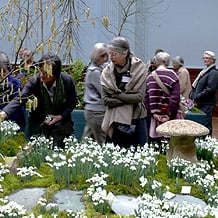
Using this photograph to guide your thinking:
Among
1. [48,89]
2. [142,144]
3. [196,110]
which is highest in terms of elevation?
[48,89]

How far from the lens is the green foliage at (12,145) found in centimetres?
600

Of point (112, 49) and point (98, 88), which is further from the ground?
point (112, 49)

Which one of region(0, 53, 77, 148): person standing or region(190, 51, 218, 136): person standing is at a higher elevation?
region(0, 53, 77, 148): person standing

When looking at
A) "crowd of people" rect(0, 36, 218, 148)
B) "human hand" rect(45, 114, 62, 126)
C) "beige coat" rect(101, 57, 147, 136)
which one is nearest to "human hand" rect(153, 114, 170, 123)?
"crowd of people" rect(0, 36, 218, 148)

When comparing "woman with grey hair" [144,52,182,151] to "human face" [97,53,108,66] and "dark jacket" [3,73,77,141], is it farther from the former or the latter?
"dark jacket" [3,73,77,141]

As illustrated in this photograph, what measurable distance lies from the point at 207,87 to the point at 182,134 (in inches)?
171

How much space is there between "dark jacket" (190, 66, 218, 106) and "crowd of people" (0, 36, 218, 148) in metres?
2.69

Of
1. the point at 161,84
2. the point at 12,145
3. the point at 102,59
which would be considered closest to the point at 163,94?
the point at 161,84

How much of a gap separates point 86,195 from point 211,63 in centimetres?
574

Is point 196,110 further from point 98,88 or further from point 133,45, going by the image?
point 133,45

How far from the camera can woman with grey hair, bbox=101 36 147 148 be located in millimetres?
5930

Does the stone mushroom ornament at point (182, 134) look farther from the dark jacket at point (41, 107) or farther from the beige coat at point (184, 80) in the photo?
the beige coat at point (184, 80)

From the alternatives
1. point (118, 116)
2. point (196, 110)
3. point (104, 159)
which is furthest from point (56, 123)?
point (196, 110)

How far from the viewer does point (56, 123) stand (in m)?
6.58
